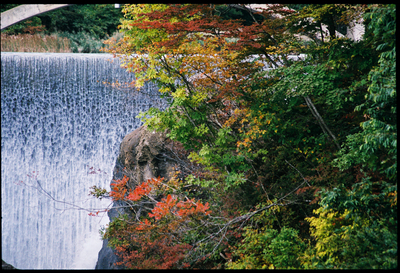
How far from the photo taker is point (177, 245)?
190 inches

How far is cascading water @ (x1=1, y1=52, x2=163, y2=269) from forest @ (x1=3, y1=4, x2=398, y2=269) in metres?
4.82

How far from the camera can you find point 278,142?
573 cm

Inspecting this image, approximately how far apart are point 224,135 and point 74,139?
687 cm

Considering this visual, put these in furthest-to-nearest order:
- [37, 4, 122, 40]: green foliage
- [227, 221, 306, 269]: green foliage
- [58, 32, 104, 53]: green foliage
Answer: [37, 4, 122, 40]: green foliage < [58, 32, 104, 53]: green foliage < [227, 221, 306, 269]: green foliage

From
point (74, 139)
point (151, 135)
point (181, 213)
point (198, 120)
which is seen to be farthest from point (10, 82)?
point (181, 213)

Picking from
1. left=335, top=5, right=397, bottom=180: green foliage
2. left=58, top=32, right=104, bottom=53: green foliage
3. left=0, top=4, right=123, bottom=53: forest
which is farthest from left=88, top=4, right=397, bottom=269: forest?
left=58, top=32, right=104, bottom=53: green foliage

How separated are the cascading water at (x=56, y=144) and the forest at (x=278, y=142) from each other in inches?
190

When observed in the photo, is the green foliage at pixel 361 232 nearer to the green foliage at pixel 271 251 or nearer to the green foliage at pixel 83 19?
the green foliage at pixel 271 251

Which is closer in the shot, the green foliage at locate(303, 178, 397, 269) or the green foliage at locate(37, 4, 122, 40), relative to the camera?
the green foliage at locate(303, 178, 397, 269)

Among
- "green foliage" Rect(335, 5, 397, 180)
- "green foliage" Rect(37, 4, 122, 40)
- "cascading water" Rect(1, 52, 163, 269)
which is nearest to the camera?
"green foliage" Rect(335, 5, 397, 180)

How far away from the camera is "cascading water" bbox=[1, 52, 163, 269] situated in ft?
33.2

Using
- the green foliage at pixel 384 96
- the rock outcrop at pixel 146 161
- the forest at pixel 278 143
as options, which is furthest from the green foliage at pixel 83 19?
the green foliage at pixel 384 96

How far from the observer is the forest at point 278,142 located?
150 inches

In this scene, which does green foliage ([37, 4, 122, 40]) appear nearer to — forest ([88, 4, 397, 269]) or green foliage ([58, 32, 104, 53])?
green foliage ([58, 32, 104, 53])
